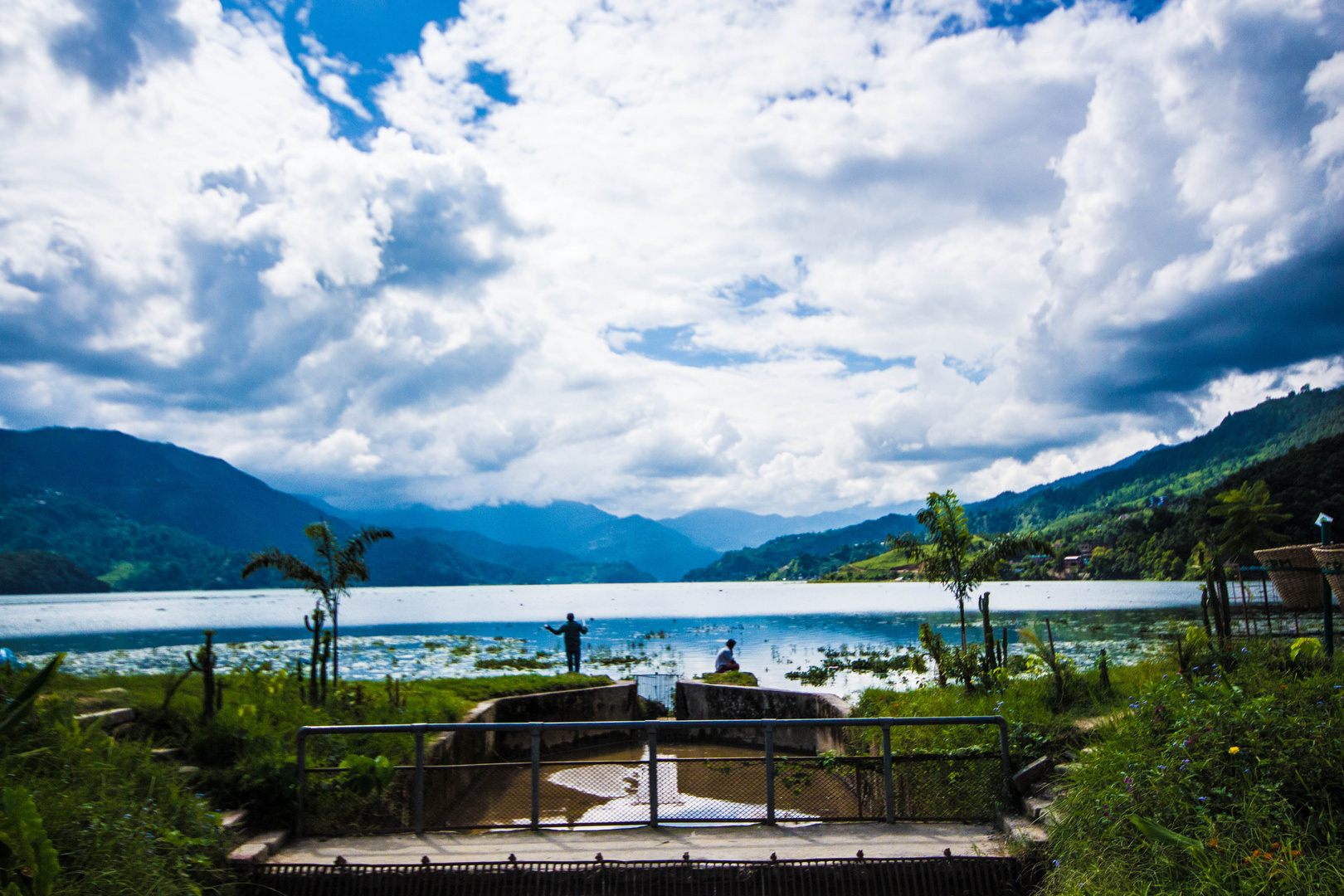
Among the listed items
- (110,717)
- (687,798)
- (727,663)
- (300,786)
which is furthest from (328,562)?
(687,798)

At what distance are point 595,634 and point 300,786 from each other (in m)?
58.2

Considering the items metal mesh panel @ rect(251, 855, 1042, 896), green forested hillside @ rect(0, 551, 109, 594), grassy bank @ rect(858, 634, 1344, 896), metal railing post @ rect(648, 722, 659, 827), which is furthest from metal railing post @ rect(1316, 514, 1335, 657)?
green forested hillside @ rect(0, 551, 109, 594)

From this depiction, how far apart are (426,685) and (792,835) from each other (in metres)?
12.5

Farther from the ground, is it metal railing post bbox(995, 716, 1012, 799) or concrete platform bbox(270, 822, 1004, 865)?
metal railing post bbox(995, 716, 1012, 799)

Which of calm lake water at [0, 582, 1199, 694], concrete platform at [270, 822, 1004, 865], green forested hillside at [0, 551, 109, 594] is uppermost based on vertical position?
green forested hillside at [0, 551, 109, 594]

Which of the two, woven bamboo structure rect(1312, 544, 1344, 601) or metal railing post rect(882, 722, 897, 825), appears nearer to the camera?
woven bamboo structure rect(1312, 544, 1344, 601)

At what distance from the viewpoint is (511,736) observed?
14.9m

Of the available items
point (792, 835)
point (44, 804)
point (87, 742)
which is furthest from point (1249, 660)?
point (87, 742)

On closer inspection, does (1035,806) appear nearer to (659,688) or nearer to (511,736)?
(511,736)

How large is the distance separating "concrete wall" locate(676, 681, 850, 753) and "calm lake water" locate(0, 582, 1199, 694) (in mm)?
7707

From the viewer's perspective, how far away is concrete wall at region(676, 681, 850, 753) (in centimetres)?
1362

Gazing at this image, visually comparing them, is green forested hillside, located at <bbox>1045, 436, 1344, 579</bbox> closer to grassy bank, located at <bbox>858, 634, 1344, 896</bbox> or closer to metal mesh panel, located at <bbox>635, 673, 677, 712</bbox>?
metal mesh panel, located at <bbox>635, 673, 677, 712</bbox>

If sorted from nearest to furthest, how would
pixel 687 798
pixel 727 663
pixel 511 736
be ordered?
pixel 687 798, pixel 511 736, pixel 727 663

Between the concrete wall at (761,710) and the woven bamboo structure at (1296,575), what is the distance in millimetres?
6040
